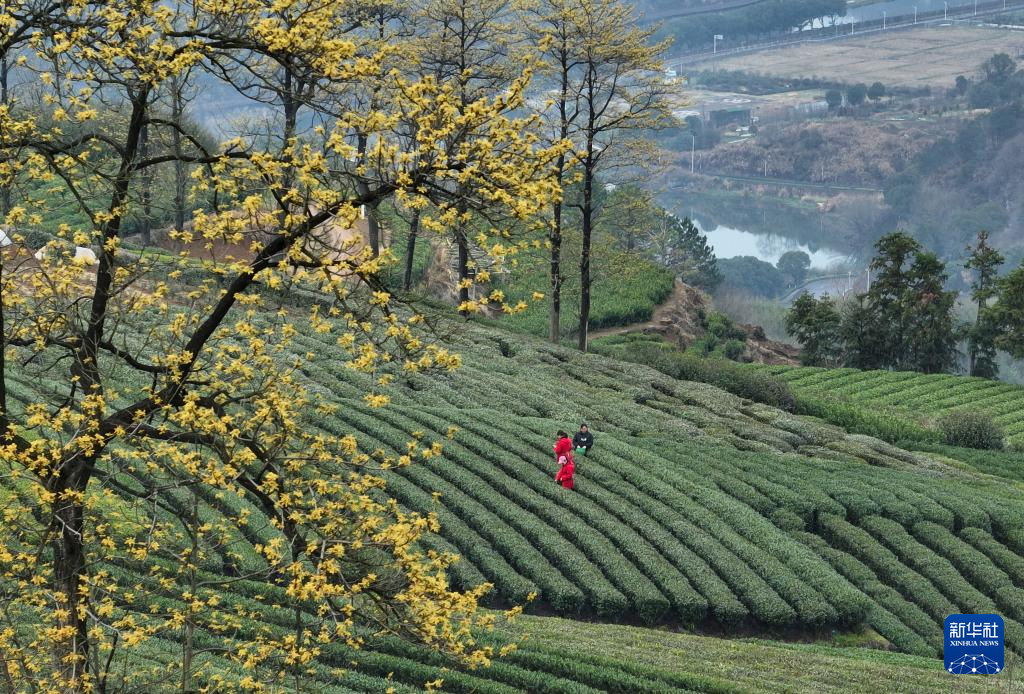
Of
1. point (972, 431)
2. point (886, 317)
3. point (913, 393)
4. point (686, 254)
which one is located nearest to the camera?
point (972, 431)

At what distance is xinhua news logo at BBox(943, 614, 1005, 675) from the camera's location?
20.4 meters

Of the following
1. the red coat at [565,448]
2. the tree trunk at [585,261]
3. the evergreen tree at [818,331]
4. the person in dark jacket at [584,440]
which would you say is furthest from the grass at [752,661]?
the evergreen tree at [818,331]

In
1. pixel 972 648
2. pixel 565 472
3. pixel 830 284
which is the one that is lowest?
pixel 972 648

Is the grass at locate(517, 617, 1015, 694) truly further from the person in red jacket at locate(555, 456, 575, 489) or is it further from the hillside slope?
the person in red jacket at locate(555, 456, 575, 489)

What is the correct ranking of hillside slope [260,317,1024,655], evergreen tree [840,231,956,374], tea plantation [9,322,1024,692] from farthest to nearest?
evergreen tree [840,231,956,374] < hillside slope [260,317,1024,655] < tea plantation [9,322,1024,692]

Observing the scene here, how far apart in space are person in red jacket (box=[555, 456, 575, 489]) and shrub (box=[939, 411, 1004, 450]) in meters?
21.5

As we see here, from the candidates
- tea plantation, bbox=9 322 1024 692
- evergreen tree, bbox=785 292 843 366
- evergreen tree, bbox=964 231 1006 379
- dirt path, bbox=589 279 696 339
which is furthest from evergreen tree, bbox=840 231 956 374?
tea plantation, bbox=9 322 1024 692

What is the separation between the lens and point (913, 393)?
51219 mm

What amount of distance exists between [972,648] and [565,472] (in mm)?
10098

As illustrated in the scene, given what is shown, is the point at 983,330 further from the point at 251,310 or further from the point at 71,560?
the point at 71,560

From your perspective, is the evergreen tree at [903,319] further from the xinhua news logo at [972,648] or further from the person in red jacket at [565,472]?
the xinhua news logo at [972,648]

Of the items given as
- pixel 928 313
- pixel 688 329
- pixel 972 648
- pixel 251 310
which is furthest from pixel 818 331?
pixel 251 310

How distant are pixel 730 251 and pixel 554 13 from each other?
15722cm

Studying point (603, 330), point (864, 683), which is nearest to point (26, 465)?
point (864, 683)
